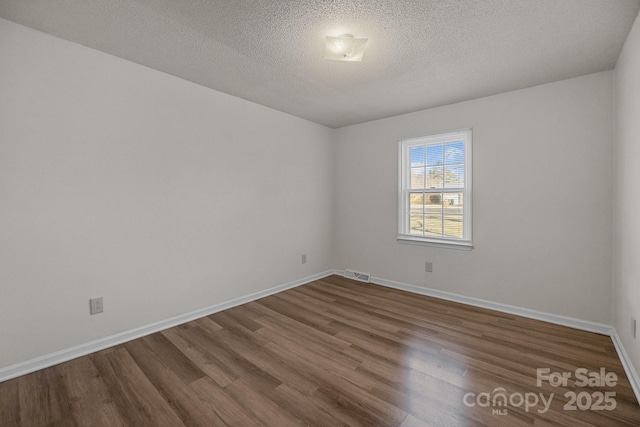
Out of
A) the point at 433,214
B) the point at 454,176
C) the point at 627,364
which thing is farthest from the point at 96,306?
the point at 627,364

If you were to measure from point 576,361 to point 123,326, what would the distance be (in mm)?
3710

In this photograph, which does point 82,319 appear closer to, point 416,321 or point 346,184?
point 416,321

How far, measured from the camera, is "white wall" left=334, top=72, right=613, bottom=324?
2.67 m

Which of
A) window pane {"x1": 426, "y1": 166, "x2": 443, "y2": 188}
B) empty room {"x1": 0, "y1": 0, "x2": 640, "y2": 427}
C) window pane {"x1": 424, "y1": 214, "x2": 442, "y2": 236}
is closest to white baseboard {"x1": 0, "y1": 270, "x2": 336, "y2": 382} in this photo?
Result: empty room {"x1": 0, "y1": 0, "x2": 640, "y2": 427}

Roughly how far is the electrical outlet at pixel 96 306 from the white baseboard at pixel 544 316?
3265 mm

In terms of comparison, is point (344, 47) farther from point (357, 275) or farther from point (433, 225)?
point (357, 275)

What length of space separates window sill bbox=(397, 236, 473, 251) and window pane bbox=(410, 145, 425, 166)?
1.03 m

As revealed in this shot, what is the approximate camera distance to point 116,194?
2.49m

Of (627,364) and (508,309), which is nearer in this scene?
(627,364)

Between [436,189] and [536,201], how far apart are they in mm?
1071

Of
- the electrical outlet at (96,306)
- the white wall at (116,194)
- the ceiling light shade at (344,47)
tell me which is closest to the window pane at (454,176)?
the ceiling light shade at (344,47)

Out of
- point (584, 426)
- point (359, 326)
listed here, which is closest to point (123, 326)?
point (359, 326)

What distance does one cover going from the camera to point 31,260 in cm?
209

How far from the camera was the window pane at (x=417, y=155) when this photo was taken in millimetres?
3879
